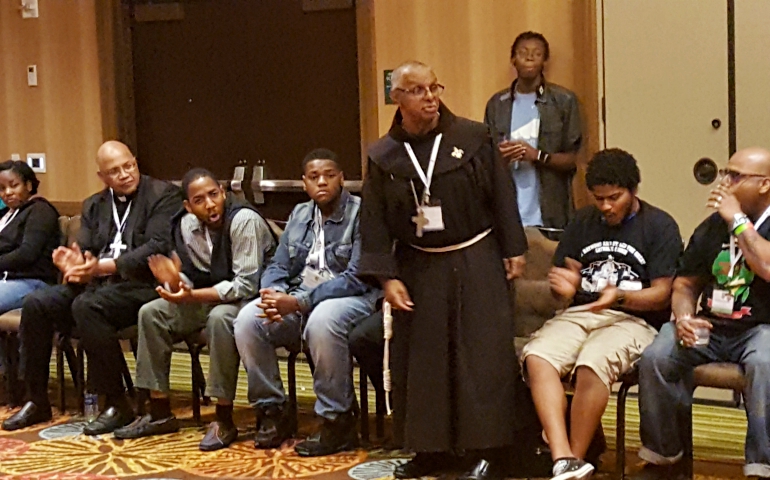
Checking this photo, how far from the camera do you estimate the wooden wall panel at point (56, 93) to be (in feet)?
21.7

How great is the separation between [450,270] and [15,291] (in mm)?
2587

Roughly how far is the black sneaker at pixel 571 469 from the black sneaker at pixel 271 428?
1.38 meters

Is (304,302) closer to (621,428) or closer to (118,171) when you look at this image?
(118,171)

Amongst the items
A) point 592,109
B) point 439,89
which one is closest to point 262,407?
point 439,89

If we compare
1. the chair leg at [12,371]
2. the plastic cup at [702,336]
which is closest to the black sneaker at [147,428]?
the chair leg at [12,371]

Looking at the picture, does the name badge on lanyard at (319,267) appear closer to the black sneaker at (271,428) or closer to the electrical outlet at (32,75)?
the black sneaker at (271,428)

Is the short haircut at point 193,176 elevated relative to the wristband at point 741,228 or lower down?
elevated

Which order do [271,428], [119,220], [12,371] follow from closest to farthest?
[271,428] < [119,220] < [12,371]

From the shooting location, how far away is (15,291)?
5105 mm

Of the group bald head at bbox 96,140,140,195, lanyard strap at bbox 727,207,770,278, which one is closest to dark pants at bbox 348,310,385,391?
lanyard strap at bbox 727,207,770,278

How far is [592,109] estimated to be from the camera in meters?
4.97

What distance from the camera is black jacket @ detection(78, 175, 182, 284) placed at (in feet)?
15.3

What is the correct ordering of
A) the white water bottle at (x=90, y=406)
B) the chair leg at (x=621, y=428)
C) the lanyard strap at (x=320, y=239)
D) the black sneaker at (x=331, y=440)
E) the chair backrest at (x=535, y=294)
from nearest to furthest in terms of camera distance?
the chair leg at (x=621, y=428)
the chair backrest at (x=535, y=294)
the black sneaker at (x=331, y=440)
the lanyard strap at (x=320, y=239)
the white water bottle at (x=90, y=406)

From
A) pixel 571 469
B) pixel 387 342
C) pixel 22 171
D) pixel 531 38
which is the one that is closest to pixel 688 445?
pixel 571 469
